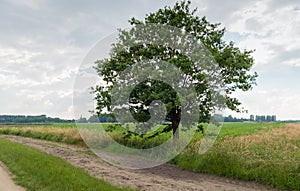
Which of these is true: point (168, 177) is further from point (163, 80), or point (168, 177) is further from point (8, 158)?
point (8, 158)

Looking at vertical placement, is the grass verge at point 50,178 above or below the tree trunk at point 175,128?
below

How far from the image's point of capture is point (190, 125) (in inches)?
778

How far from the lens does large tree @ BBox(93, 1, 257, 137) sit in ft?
60.5

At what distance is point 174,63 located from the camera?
18281 millimetres

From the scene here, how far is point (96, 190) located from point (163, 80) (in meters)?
9.38

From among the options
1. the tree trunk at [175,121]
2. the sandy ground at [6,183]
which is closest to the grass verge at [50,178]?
the sandy ground at [6,183]

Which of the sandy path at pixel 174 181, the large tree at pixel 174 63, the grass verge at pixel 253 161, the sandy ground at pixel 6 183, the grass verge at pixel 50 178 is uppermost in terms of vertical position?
the large tree at pixel 174 63

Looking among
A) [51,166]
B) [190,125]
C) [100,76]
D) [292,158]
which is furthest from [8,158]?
[292,158]

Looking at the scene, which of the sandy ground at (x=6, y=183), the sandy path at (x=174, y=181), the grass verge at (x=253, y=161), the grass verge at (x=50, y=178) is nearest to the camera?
the grass verge at (x=50, y=178)

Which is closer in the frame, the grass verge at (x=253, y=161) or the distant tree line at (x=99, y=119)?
the grass verge at (x=253, y=161)

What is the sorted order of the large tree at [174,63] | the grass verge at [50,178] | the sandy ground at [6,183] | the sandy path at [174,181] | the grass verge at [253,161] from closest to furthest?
1. the grass verge at [50,178]
2. the sandy ground at [6,183]
3. the sandy path at [174,181]
4. the grass verge at [253,161]
5. the large tree at [174,63]

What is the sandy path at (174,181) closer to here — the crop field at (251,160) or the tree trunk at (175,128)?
the crop field at (251,160)

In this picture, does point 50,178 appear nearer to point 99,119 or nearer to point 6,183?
point 6,183

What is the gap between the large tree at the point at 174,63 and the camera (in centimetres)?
1845
